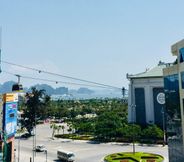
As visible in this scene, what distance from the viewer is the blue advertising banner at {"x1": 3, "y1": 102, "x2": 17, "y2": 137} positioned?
4128 centimetres

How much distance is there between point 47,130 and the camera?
100 meters

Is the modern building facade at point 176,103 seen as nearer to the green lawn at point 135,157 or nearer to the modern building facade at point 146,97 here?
the green lawn at point 135,157

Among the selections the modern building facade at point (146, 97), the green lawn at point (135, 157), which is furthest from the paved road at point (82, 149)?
the modern building facade at point (146, 97)

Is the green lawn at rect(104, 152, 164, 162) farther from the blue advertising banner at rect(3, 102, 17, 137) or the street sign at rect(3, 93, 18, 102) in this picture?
the street sign at rect(3, 93, 18, 102)

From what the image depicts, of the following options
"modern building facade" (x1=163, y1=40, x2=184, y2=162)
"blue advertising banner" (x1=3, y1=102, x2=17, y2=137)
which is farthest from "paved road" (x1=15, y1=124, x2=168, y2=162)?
"modern building facade" (x1=163, y1=40, x2=184, y2=162)

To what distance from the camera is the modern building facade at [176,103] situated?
1360 inches

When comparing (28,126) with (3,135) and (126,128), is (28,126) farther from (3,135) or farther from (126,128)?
(3,135)

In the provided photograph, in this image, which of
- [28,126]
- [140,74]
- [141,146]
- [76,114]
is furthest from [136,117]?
[76,114]

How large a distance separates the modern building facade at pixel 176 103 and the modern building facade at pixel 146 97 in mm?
45847

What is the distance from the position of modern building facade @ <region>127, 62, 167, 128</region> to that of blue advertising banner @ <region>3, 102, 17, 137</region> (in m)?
47.2

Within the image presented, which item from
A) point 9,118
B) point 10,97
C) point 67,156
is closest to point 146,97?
point 67,156

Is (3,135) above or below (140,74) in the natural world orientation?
below

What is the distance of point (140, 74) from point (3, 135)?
55240mm

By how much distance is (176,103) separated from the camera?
3584 cm
